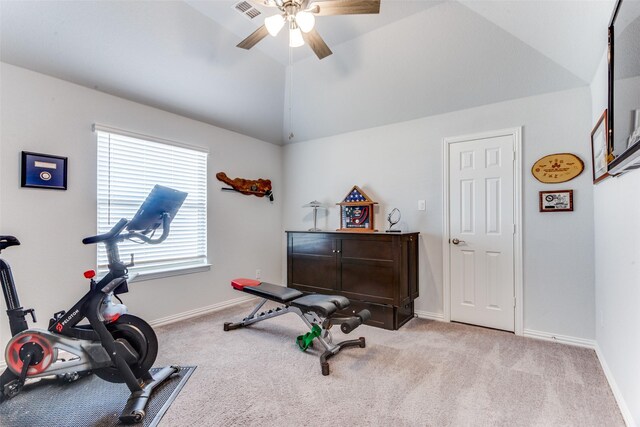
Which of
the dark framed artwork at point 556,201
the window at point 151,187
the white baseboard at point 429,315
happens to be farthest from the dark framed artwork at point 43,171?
the dark framed artwork at point 556,201

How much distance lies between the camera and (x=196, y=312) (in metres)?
3.71

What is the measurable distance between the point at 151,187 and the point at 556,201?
13.7 ft

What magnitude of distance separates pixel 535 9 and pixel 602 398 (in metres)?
2.74

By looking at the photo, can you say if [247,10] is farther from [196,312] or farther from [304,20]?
[196,312]

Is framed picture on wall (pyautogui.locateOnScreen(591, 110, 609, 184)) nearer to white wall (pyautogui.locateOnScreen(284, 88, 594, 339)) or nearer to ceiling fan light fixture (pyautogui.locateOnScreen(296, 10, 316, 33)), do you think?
white wall (pyautogui.locateOnScreen(284, 88, 594, 339))

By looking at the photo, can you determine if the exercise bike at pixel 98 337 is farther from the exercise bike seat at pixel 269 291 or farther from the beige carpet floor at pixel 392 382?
the exercise bike seat at pixel 269 291

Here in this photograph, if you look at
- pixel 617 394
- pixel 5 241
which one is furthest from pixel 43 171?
pixel 617 394

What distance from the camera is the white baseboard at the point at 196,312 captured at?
11.0 feet

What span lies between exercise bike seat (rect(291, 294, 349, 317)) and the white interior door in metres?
1.56

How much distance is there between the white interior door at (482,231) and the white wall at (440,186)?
0.14 m

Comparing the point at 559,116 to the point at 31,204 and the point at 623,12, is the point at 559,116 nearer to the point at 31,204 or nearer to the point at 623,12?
the point at 623,12

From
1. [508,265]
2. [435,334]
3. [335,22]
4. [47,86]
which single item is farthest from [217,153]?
[508,265]

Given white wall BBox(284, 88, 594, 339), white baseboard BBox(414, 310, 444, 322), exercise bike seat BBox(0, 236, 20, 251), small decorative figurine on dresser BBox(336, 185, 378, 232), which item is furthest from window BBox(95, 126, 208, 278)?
white baseboard BBox(414, 310, 444, 322)

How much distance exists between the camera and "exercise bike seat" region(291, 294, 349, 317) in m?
2.50
